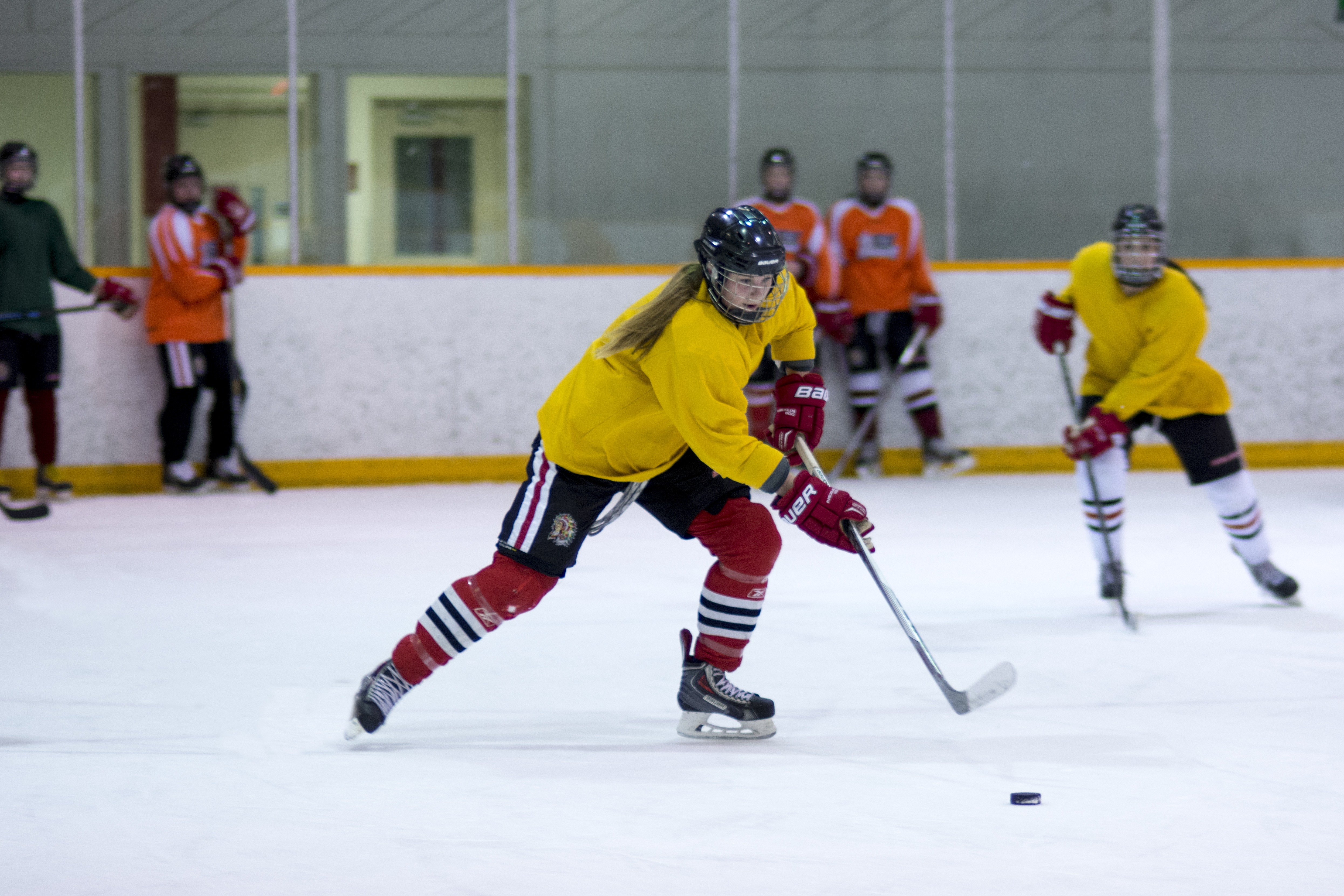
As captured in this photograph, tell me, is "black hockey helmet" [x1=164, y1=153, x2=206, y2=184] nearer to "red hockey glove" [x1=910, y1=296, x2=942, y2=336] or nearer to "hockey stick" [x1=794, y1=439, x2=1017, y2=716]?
"red hockey glove" [x1=910, y1=296, x2=942, y2=336]

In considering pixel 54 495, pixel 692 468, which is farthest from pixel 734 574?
pixel 54 495

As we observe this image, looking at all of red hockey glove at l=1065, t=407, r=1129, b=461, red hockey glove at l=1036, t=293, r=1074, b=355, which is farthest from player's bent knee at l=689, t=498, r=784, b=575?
red hockey glove at l=1036, t=293, r=1074, b=355

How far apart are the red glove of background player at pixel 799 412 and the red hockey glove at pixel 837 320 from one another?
12.8ft

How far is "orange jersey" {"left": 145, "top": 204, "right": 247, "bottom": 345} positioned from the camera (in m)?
5.86

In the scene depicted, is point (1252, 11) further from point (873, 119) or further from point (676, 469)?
point (676, 469)

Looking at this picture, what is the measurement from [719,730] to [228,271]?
13.3 ft

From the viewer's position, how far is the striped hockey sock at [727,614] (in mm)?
2453

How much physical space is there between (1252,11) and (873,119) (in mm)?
1792

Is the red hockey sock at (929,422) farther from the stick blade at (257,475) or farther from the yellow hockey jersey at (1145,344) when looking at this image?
the stick blade at (257,475)

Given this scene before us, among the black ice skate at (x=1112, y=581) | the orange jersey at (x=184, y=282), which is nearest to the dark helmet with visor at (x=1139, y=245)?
the black ice skate at (x=1112, y=581)

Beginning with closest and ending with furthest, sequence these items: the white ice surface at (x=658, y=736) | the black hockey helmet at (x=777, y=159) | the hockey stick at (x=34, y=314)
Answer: the white ice surface at (x=658, y=736) → the hockey stick at (x=34, y=314) → the black hockey helmet at (x=777, y=159)

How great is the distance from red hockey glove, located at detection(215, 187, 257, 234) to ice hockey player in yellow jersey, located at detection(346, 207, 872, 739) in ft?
12.7

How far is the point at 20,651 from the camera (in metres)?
3.17

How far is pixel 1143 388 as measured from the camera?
3.42m
